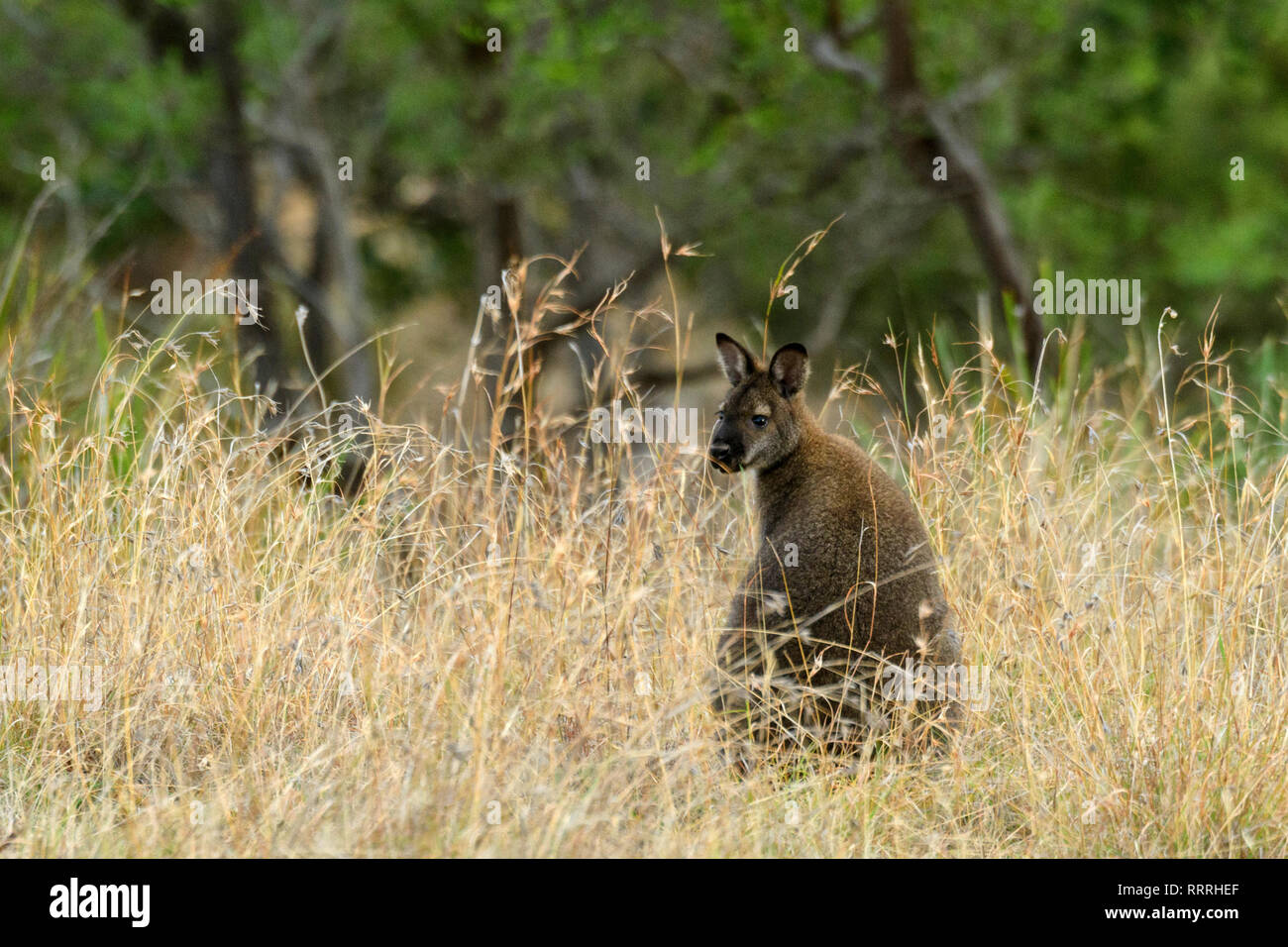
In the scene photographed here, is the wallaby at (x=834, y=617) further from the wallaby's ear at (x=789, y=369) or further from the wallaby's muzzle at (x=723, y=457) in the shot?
the wallaby's ear at (x=789, y=369)

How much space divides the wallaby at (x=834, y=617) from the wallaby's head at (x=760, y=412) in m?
0.04

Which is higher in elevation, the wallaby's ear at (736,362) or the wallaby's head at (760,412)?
the wallaby's ear at (736,362)

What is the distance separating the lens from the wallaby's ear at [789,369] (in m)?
5.43

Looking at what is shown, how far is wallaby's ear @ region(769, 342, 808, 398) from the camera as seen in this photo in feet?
17.8

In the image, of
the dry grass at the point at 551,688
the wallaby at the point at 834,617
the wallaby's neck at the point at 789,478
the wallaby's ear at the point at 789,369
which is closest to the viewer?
the dry grass at the point at 551,688

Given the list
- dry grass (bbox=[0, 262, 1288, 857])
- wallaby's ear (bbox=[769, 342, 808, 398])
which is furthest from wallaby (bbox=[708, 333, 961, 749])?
wallaby's ear (bbox=[769, 342, 808, 398])

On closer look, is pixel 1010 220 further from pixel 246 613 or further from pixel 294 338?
pixel 246 613

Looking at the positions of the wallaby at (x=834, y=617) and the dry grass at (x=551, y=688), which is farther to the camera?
the wallaby at (x=834, y=617)

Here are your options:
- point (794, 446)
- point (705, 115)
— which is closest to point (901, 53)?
point (705, 115)

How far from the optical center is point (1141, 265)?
19.2 m

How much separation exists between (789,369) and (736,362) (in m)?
0.21

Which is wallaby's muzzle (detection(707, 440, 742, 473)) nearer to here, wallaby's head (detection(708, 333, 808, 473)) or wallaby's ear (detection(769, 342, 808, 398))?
wallaby's head (detection(708, 333, 808, 473))

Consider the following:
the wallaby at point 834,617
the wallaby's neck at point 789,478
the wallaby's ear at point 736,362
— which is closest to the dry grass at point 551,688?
the wallaby at point 834,617
